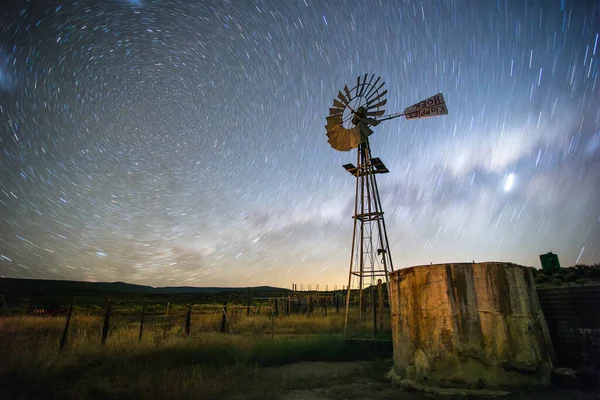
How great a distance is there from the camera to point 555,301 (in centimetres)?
834

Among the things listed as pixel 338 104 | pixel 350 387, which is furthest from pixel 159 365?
pixel 338 104

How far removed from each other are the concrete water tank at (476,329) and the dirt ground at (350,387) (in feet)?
1.48

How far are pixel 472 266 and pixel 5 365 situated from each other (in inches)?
465

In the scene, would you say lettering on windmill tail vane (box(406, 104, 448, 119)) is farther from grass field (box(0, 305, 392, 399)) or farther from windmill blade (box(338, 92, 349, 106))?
grass field (box(0, 305, 392, 399))

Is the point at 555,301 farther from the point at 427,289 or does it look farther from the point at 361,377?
the point at 361,377

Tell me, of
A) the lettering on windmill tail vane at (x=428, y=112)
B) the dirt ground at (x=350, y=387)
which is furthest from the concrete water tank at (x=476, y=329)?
the lettering on windmill tail vane at (x=428, y=112)

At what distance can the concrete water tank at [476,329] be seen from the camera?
7.46 meters

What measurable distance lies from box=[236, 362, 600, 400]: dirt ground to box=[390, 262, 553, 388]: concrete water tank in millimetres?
450

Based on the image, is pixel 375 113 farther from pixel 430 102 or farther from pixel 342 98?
pixel 430 102

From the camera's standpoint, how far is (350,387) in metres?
9.05

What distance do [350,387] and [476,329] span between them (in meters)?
3.78

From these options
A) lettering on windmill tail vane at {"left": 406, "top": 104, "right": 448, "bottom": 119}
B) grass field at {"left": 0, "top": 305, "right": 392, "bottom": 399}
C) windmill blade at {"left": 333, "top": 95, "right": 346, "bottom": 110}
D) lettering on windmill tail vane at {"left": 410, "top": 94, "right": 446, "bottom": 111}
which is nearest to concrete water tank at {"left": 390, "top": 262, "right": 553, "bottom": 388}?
grass field at {"left": 0, "top": 305, "right": 392, "bottom": 399}

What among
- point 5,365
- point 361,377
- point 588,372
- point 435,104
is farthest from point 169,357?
point 435,104

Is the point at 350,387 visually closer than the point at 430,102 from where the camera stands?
Yes
